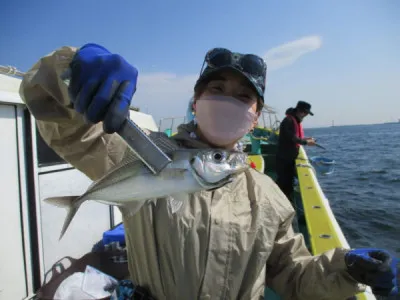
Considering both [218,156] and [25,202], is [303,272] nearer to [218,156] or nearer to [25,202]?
[218,156]

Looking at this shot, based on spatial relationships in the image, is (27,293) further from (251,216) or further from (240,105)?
(240,105)

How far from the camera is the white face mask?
7.53 ft

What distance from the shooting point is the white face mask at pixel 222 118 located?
7.53 ft

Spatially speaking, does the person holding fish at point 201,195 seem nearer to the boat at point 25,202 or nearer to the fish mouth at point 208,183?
the fish mouth at point 208,183

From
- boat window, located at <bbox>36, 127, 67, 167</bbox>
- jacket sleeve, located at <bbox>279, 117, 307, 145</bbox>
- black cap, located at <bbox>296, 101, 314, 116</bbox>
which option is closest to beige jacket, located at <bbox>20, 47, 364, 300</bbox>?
boat window, located at <bbox>36, 127, 67, 167</bbox>

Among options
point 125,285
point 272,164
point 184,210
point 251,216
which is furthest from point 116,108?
point 272,164

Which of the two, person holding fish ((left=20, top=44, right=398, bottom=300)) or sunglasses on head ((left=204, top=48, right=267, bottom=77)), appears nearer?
person holding fish ((left=20, top=44, right=398, bottom=300))

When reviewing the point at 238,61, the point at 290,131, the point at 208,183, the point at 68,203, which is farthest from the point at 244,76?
the point at 290,131

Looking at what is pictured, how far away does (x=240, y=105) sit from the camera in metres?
2.33

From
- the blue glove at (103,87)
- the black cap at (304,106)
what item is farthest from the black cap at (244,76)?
the black cap at (304,106)

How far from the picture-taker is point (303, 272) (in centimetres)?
231

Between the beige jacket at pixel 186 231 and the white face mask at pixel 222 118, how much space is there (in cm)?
16

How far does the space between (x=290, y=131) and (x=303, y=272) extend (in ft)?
22.7

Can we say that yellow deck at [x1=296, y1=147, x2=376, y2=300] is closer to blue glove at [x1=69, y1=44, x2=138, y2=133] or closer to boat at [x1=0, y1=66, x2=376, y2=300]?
boat at [x1=0, y1=66, x2=376, y2=300]
